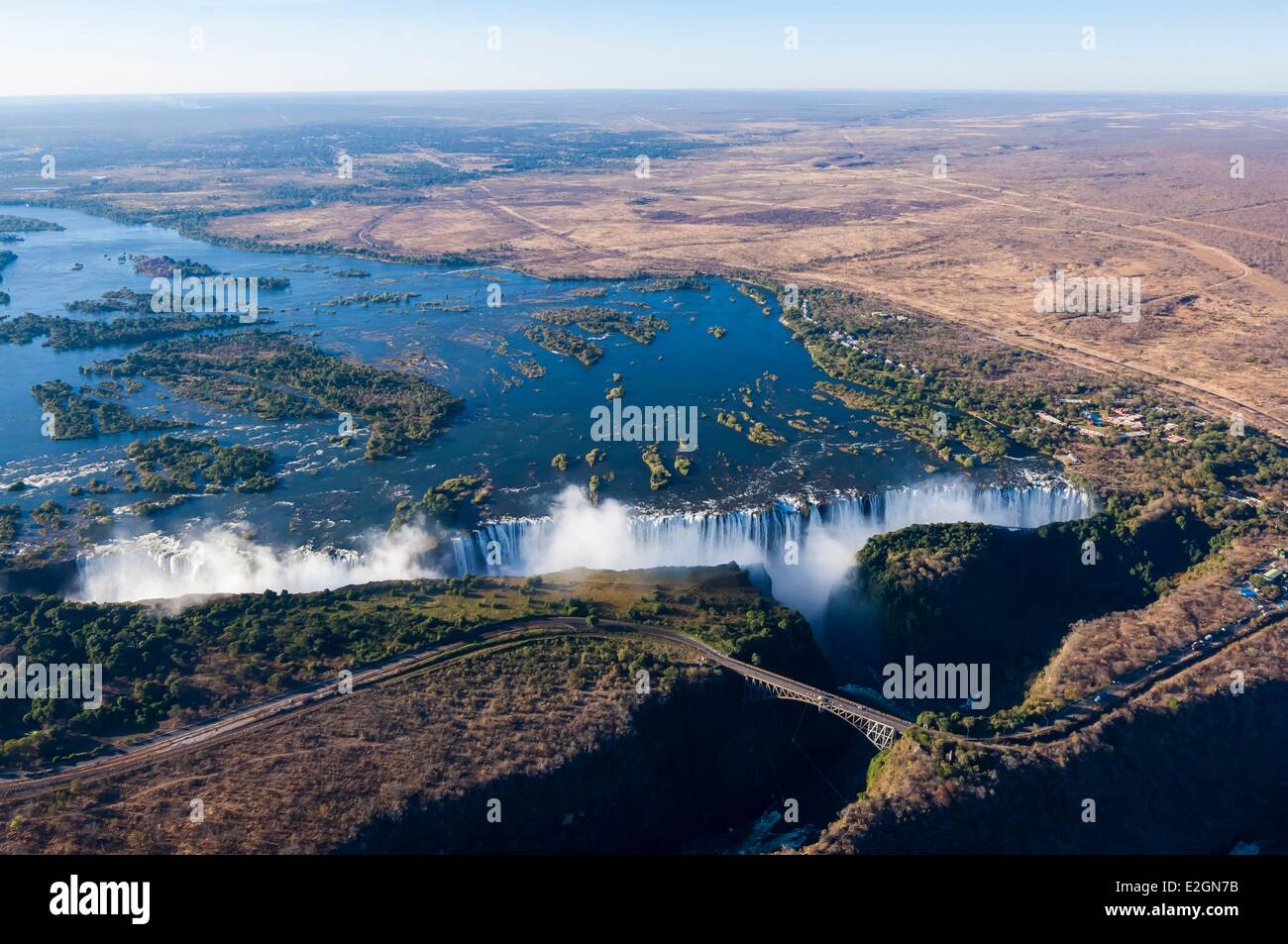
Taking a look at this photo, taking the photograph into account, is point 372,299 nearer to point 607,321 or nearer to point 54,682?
point 607,321

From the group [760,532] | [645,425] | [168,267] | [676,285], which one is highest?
[168,267]

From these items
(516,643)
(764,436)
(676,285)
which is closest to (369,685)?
(516,643)

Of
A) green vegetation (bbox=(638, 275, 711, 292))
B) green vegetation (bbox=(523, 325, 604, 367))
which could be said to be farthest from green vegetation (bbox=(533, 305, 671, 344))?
green vegetation (bbox=(638, 275, 711, 292))

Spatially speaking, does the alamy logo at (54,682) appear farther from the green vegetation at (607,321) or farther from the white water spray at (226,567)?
the green vegetation at (607,321)

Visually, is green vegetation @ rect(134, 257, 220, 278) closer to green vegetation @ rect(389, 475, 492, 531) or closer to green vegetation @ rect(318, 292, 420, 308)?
green vegetation @ rect(318, 292, 420, 308)

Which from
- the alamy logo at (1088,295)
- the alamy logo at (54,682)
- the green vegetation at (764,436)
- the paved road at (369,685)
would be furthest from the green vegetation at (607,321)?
the alamy logo at (54,682)

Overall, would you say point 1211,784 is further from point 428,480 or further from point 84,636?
point 84,636
